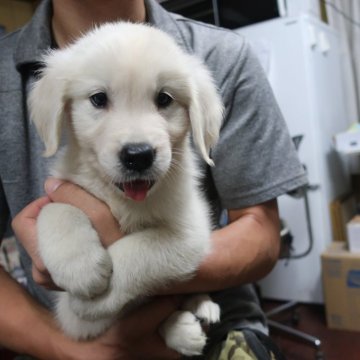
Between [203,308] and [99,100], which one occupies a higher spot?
[99,100]

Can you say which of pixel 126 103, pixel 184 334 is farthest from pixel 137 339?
pixel 126 103

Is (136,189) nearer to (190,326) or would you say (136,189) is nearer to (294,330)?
(190,326)

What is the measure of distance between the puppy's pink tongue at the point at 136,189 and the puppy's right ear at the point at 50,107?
187 mm

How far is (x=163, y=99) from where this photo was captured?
3.05 feet

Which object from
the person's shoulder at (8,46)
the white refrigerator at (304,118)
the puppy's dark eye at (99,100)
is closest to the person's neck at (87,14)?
the person's shoulder at (8,46)

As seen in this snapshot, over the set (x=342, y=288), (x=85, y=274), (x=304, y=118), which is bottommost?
(x=342, y=288)

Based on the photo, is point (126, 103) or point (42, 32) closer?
point (126, 103)

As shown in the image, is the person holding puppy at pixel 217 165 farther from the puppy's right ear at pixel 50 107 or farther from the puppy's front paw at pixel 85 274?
the puppy's front paw at pixel 85 274

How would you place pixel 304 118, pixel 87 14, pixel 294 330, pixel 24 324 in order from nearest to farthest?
pixel 24 324
pixel 87 14
pixel 294 330
pixel 304 118

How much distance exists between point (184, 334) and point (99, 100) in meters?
0.51

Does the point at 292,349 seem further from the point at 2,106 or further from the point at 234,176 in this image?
the point at 2,106

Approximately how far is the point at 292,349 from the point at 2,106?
2.01 m

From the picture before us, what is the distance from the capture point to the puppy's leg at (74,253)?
0.80 metres

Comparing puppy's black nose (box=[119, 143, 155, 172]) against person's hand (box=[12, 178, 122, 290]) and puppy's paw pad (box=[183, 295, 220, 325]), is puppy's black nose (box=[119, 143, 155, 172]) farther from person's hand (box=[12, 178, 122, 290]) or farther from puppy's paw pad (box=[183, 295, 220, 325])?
puppy's paw pad (box=[183, 295, 220, 325])
